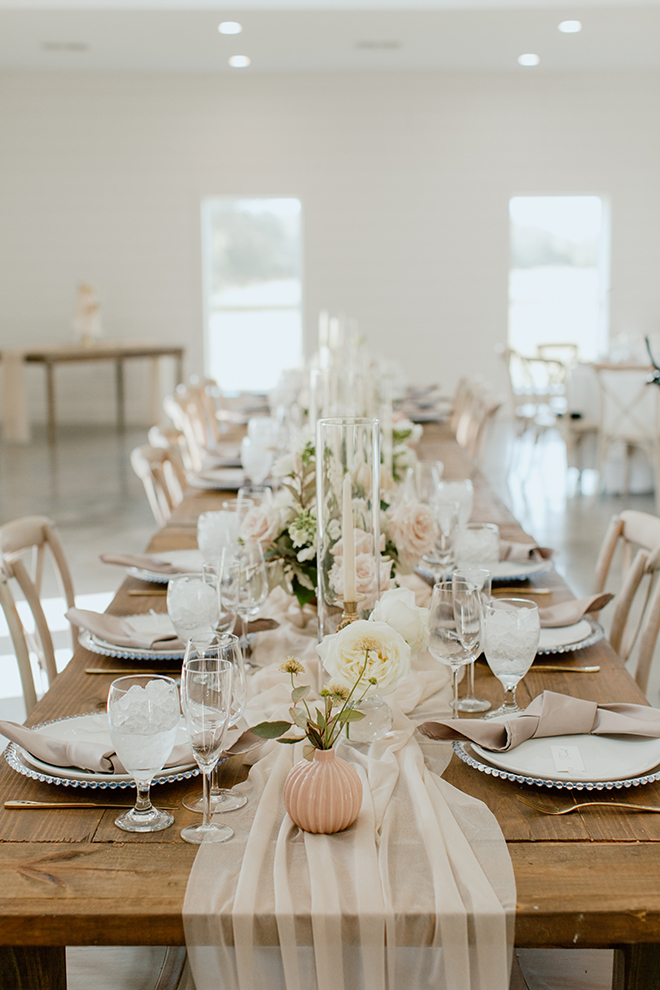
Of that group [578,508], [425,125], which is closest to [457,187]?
[425,125]

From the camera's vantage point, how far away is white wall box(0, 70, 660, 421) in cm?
1034

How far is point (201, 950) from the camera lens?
3.15ft

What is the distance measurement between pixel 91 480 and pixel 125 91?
503 cm

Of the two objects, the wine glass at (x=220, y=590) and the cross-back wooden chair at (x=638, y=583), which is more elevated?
the wine glass at (x=220, y=590)

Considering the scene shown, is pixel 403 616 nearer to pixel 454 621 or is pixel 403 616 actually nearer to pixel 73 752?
pixel 454 621

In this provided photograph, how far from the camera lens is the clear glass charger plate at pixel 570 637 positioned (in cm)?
168

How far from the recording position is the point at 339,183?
1052 cm

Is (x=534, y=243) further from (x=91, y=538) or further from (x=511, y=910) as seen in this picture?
(x=511, y=910)

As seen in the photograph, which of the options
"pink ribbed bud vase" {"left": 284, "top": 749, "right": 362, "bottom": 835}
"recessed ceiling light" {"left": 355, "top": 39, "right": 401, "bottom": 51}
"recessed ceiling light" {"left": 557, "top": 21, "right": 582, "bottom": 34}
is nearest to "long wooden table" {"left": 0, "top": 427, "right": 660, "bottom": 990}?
"pink ribbed bud vase" {"left": 284, "top": 749, "right": 362, "bottom": 835}

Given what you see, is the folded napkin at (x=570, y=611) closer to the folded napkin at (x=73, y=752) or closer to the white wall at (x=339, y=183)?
the folded napkin at (x=73, y=752)

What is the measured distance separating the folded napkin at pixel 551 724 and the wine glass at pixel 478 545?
59 cm

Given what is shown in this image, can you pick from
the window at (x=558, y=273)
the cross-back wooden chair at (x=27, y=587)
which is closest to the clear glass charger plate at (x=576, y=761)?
the cross-back wooden chair at (x=27, y=587)

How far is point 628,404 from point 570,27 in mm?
4372

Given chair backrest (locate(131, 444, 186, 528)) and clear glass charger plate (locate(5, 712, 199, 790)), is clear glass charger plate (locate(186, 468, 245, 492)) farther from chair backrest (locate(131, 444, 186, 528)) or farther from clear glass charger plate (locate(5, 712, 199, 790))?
clear glass charger plate (locate(5, 712, 199, 790))
